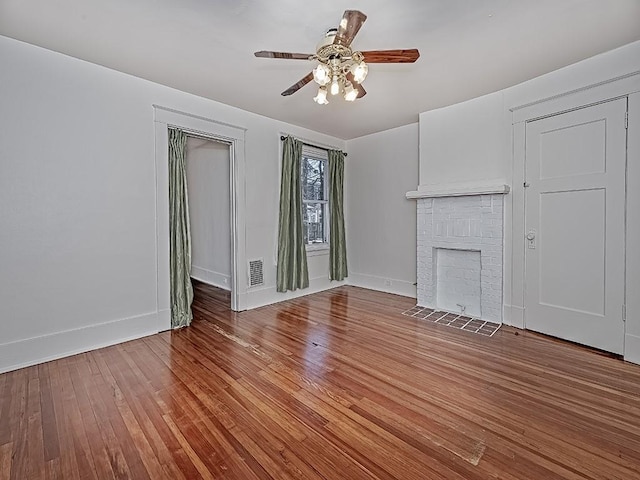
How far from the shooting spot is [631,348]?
260cm

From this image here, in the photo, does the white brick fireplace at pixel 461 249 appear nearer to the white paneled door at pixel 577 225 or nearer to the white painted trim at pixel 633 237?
the white paneled door at pixel 577 225

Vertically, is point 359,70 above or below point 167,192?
above

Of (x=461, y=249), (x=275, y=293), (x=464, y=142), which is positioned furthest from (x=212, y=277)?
(x=464, y=142)

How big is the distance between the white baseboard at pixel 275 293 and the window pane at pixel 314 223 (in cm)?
69

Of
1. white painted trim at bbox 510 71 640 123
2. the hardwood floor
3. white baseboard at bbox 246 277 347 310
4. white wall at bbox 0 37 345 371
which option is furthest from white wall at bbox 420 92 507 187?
white wall at bbox 0 37 345 371

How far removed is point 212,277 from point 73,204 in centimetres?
308

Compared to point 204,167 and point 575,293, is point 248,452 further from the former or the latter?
point 204,167

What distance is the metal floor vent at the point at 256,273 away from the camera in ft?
13.9

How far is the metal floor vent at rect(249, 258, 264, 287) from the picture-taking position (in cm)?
423

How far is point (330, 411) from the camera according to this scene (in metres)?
1.96

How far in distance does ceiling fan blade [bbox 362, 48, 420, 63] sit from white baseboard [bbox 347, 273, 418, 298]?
337cm

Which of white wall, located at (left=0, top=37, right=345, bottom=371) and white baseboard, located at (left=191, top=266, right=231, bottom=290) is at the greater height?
white wall, located at (left=0, top=37, right=345, bottom=371)

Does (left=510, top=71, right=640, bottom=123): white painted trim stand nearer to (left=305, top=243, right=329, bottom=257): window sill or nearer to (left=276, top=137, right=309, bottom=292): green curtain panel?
(left=276, top=137, right=309, bottom=292): green curtain panel

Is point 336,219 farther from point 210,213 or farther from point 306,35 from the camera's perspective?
→ point 306,35
